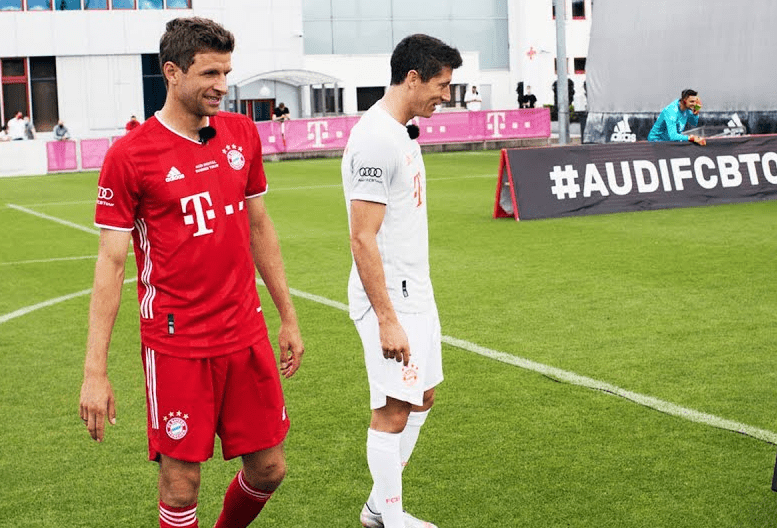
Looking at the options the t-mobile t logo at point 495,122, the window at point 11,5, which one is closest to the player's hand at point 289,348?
the t-mobile t logo at point 495,122

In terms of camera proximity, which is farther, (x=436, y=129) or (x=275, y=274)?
(x=436, y=129)

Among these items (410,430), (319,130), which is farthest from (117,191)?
(319,130)

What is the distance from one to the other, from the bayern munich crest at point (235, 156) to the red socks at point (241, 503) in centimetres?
114

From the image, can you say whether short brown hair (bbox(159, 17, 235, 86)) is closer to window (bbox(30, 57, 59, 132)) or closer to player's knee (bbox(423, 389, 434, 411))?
player's knee (bbox(423, 389, 434, 411))

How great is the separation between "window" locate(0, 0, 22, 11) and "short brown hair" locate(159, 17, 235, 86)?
1855 inches

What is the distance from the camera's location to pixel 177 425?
4109mm

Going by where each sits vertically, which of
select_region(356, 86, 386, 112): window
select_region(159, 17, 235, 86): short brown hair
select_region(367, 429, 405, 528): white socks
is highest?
select_region(356, 86, 386, 112): window

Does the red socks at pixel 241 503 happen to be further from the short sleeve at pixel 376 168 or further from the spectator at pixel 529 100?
the spectator at pixel 529 100

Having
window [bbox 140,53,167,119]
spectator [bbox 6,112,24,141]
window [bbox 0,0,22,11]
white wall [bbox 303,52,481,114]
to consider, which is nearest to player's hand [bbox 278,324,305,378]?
spectator [bbox 6,112,24,141]

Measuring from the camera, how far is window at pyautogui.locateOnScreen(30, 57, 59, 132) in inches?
1930

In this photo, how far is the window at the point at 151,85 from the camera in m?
49.9

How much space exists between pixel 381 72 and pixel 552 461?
161 ft

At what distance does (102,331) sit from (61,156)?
33.4m

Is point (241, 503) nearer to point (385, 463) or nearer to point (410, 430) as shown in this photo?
point (385, 463)
